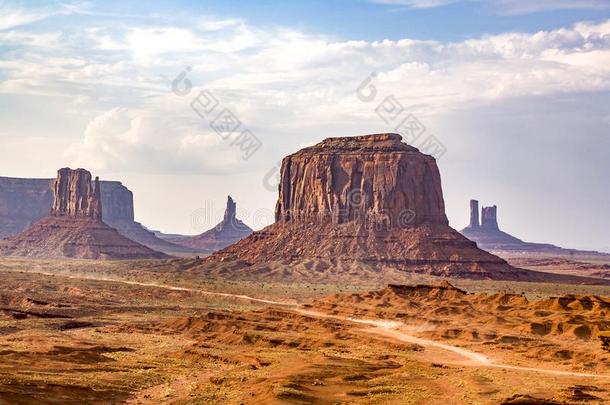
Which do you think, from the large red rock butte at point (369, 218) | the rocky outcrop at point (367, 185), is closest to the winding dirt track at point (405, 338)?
the large red rock butte at point (369, 218)

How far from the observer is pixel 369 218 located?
172m

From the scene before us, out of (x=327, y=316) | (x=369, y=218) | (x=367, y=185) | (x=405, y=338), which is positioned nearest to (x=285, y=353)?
(x=405, y=338)

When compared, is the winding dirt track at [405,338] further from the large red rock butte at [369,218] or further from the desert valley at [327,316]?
the large red rock butte at [369,218]

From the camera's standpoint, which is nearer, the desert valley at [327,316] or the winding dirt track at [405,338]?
the desert valley at [327,316]

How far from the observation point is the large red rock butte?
162m

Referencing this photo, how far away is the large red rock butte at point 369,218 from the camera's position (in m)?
162

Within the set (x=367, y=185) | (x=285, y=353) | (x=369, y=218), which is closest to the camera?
(x=285, y=353)

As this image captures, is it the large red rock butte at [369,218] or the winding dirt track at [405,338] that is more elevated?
the large red rock butte at [369,218]

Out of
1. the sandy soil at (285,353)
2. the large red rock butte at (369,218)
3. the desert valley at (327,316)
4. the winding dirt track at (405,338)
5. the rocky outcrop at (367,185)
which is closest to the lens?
the sandy soil at (285,353)

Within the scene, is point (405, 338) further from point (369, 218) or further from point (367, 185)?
point (367, 185)

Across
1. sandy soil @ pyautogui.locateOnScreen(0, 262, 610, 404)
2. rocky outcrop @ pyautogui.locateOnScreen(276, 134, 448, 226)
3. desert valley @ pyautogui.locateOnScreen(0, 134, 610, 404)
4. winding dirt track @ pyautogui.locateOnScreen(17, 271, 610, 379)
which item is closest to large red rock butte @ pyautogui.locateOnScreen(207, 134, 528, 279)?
rocky outcrop @ pyautogui.locateOnScreen(276, 134, 448, 226)

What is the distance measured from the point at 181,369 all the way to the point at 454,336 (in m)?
30.7

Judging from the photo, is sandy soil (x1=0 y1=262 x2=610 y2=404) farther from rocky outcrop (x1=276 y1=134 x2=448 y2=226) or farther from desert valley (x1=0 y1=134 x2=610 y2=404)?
rocky outcrop (x1=276 y1=134 x2=448 y2=226)

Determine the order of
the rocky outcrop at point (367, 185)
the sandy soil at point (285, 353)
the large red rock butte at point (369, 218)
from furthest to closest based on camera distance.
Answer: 1. the rocky outcrop at point (367, 185)
2. the large red rock butte at point (369, 218)
3. the sandy soil at point (285, 353)
